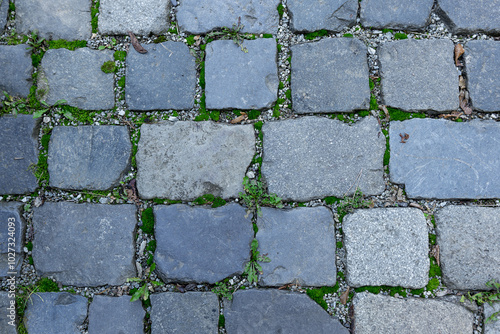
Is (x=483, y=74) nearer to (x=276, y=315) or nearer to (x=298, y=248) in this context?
(x=298, y=248)

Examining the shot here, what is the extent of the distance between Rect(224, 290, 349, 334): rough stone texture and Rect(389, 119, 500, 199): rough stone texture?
1093 mm

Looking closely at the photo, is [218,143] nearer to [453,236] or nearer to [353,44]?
[353,44]

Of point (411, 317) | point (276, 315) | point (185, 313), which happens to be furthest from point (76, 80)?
point (411, 317)

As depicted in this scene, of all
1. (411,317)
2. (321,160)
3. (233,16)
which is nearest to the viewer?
(411,317)

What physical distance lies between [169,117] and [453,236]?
2274mm

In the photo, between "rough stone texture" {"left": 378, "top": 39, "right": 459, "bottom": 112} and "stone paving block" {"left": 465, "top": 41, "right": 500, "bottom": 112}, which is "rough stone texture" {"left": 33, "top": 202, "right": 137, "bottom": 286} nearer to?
"rough stone texture" {"left": 378, "top": 39, "right": 459, "bottom": 112}

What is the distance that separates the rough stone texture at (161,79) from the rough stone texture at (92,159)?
291 millimetres

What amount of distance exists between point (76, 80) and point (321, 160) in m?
1.97

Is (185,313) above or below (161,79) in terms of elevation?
below

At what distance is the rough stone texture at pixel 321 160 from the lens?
2.33m

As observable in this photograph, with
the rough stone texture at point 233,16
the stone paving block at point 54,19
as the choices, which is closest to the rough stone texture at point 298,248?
the rough stone texture at point 233,16

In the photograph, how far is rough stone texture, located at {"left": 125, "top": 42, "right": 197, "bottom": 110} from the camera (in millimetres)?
2414

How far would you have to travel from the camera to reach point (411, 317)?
2.24 m

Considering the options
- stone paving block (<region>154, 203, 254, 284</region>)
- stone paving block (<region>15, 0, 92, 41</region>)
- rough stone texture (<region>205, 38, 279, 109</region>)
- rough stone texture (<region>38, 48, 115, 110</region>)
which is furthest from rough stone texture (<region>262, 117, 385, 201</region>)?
stone paving block (<region>15, 0, 92, 41</region>)
